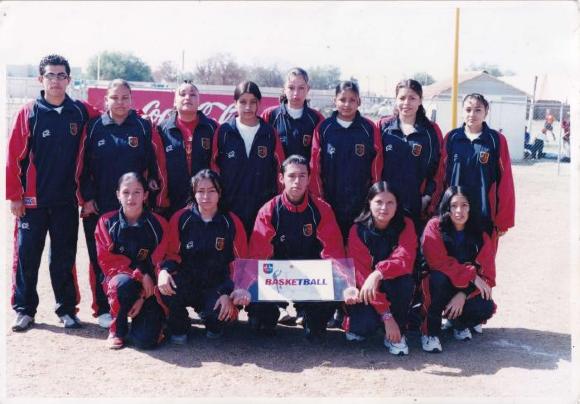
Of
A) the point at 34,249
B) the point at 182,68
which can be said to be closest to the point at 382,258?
the point at 34,249

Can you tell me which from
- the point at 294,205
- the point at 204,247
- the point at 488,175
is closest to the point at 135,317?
the point at 204,247

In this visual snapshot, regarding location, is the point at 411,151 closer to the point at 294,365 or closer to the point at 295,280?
the point at 295,280

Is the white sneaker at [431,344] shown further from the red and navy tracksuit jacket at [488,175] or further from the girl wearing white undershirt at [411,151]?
the red and navy tracksuit jacket at [488,175]

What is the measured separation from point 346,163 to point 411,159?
1.90ft

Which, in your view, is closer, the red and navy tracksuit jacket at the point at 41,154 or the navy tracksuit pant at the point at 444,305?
the navy tracksuit pant at the point at 444,305

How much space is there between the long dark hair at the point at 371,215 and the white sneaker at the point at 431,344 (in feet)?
2.93

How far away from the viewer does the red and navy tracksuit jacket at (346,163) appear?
5.31 m

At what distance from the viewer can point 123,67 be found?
52.8 metres

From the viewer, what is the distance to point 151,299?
193 inches

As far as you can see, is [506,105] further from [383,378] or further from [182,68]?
[383,378]

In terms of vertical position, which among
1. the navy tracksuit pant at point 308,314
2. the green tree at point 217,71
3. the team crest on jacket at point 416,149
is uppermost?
the green tree at point 217,71

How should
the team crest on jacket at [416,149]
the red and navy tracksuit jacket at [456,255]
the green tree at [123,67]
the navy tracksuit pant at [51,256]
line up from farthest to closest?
1. the green tree at [123,67]
2. the team crest on jacket at [416,149]
3. the navy tracksuit pant at [51,256]
4. the red and navy tracksuit jacket at [456,255]

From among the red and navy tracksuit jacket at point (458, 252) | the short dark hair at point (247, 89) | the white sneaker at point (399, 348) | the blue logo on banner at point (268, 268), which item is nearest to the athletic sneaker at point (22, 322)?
the blue logo on banner at point (268, 268)

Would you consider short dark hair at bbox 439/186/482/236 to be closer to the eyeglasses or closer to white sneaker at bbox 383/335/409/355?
white sneaker at bbox 383/335/409/355
